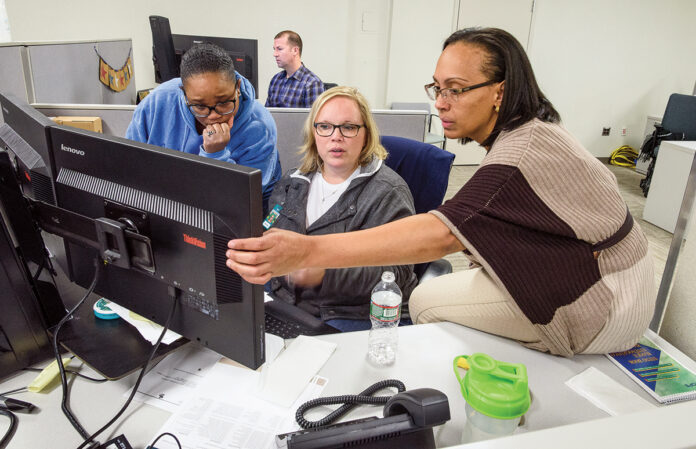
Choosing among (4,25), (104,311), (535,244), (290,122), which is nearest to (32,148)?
(104,311)

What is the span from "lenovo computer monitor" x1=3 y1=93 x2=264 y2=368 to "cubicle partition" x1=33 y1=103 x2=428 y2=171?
58.7 inches

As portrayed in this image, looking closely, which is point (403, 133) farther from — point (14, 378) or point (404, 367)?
point (14, 378)

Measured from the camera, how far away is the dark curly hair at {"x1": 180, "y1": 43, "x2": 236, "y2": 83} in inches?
63.2

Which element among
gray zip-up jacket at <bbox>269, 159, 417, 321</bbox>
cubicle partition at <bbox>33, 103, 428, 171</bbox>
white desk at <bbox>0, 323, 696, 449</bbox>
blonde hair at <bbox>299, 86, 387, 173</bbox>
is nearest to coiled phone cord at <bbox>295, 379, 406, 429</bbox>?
white desk at <bbox>0, 323, 696, 449</bbox>

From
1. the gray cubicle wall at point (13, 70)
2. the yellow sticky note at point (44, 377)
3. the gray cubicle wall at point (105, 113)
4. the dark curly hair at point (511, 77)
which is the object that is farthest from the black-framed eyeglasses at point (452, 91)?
the gray cubicle wall at point (13, 70)

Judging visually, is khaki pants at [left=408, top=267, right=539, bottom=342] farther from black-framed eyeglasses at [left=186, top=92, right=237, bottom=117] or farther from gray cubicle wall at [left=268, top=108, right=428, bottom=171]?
gray cubicle wall at [left=268, top=108, right=428, bottom=171]

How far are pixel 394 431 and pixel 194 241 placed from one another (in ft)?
1.36

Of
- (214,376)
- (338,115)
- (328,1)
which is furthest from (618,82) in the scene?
(214,376)

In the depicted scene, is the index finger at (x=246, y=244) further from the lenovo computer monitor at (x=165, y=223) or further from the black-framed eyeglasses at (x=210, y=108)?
the black-framed eyeglasses at (x=210, y=108)

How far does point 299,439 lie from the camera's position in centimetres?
60

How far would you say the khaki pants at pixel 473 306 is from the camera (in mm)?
999

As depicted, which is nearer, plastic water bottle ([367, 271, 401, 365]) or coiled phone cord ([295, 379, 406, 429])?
coiled phone cord ([295, 379, 406, 429])

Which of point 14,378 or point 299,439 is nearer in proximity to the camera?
point 299,439

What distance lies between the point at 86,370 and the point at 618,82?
22.5ft
